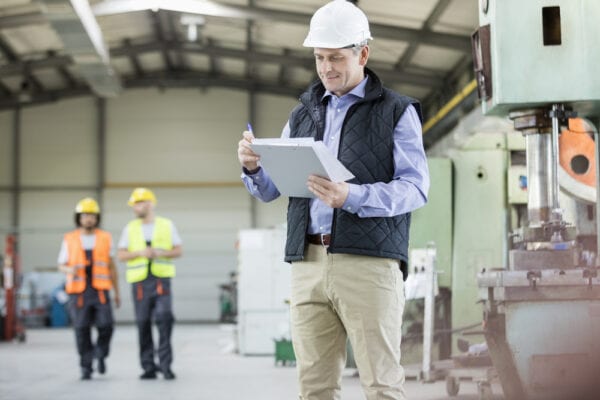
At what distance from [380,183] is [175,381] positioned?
5161mm

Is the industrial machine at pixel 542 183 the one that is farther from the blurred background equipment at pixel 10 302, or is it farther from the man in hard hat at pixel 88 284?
the blurred background equipment at pixel 10 302

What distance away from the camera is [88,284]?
25.2 feet

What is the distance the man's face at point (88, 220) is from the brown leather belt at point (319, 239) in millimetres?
5574

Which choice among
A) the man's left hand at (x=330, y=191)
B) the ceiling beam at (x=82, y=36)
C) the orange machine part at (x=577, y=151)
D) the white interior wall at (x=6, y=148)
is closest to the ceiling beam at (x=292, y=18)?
the ceiling beam at (x=82, y=36)

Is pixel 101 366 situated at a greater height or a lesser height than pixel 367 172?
lesser

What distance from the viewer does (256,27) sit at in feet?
47.7

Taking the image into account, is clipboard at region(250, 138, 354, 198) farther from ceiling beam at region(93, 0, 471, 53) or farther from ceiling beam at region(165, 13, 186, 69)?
ceiling beam at region(165, 13, 186, 69)

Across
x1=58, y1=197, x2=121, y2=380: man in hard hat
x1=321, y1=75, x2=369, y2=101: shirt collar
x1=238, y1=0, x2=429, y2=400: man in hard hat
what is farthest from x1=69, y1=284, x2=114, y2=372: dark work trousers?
x1=321, y1=75, x2=369, y2=101: shirt collar

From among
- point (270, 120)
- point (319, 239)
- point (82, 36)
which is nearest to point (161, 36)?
point (270, 120)

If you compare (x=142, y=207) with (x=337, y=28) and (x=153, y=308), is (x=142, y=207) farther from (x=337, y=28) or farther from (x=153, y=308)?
(x=337, y=28)

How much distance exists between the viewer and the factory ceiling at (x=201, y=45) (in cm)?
1157

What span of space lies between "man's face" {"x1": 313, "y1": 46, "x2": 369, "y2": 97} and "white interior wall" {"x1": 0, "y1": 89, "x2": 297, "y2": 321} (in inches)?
653

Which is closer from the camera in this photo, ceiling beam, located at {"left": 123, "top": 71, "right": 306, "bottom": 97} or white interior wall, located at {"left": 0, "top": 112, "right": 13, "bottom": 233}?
ceiling beam, located at {"left": 123, "top": 71, "right": 306, "bottom": 97}

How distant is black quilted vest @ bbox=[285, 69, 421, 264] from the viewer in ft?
8.21
